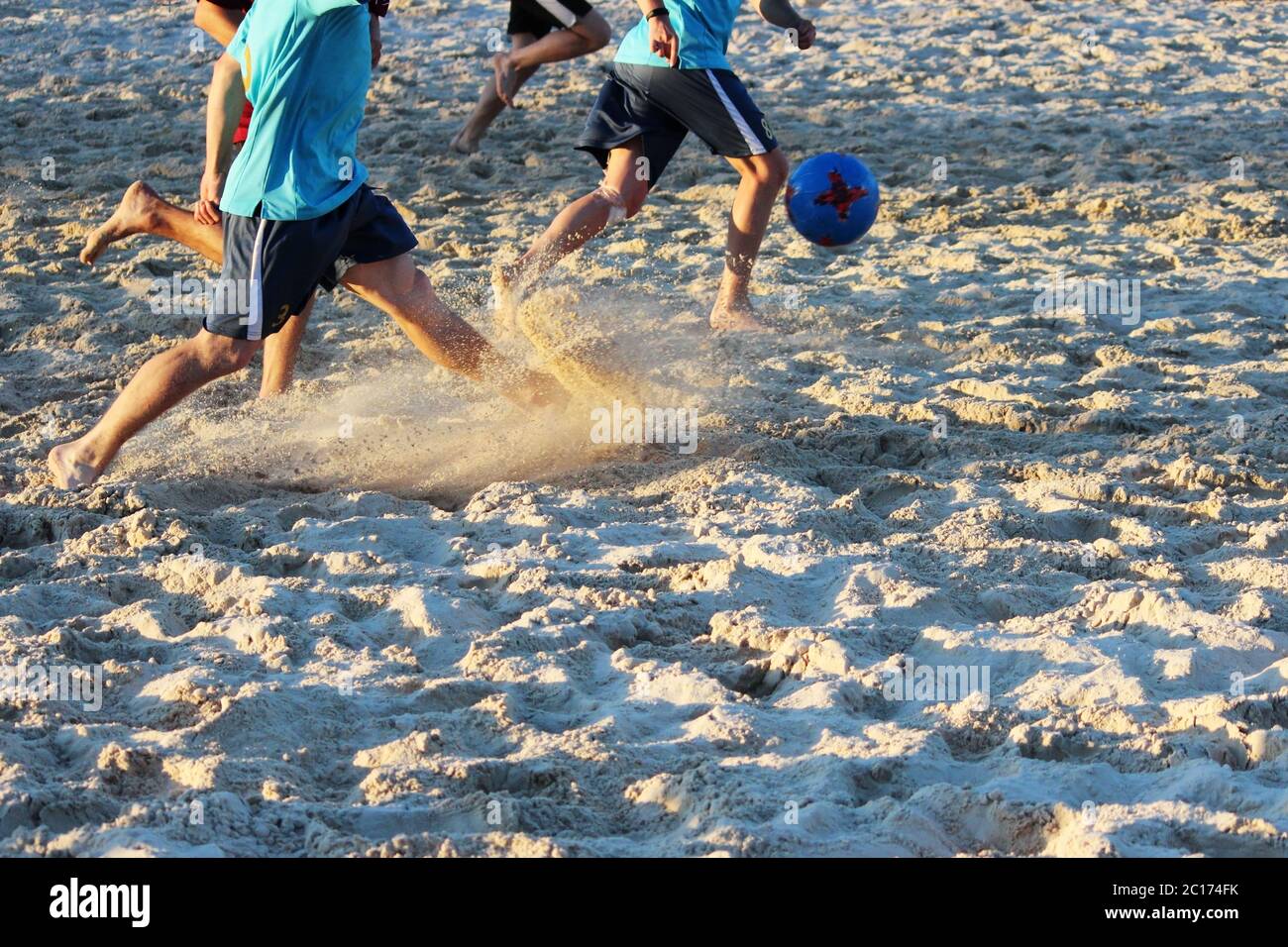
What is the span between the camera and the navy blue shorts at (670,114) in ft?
18.1

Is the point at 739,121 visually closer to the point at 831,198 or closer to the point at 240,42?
the point at 831,198

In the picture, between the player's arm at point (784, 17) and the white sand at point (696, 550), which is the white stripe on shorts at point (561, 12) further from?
the player's arm at point (784, 17)

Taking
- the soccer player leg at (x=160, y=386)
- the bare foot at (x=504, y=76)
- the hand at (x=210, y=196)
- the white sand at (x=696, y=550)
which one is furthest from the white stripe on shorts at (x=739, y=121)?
the bare foot at (x=504, y=76)

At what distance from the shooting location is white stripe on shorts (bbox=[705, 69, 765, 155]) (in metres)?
5.52

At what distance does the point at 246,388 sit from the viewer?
17.9 feet

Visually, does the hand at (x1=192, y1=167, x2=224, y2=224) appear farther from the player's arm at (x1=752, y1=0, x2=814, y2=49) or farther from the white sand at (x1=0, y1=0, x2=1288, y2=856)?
the player's arm at (x1=752, y1=0, x2=814, y2=49)

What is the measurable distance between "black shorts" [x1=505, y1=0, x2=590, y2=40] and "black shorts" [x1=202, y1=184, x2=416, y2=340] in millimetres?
4020

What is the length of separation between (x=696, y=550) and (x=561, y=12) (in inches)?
183

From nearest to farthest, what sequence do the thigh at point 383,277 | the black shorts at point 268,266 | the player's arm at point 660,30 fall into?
the black shorts at point 268,266 < the thigh at point 383,277 < the player's arm at point 660,30

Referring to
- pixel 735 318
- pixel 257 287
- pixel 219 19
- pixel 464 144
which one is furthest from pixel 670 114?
pixel 464 144

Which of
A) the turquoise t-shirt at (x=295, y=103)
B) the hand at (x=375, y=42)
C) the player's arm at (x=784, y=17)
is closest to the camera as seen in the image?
the turquoise t-shirt at (x=295, y=103)

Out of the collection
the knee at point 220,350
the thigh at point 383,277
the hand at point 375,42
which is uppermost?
the hand at point 375,42

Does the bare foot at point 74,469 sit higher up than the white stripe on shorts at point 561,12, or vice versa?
the white stripe on shorts at point 561,12

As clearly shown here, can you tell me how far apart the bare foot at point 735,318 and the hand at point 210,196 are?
7.58 feet
